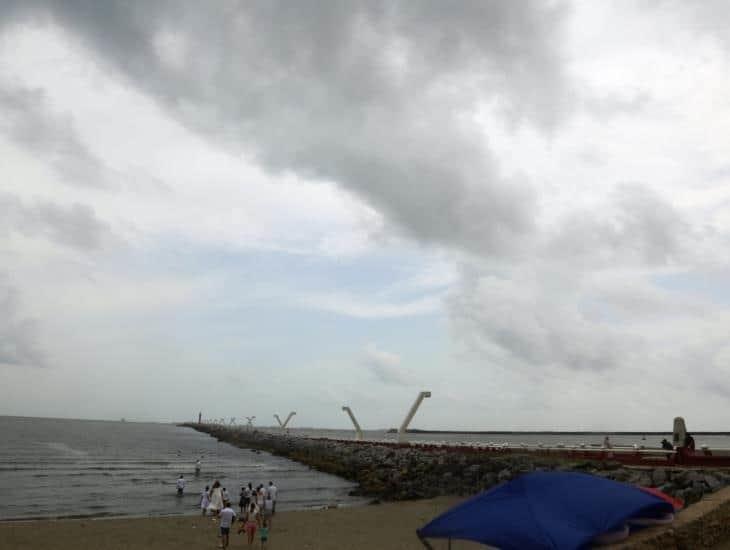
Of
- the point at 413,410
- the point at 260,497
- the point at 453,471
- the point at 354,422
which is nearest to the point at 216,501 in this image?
the point at 260,497

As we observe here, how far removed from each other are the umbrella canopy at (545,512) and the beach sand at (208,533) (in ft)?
43.1

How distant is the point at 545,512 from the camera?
17.6ft

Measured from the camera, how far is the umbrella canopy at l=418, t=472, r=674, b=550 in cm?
512

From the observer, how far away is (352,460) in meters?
46.4

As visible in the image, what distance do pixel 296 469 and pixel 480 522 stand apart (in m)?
46.0

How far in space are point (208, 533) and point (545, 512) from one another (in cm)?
1711

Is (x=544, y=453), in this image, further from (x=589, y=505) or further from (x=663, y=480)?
(x=589, y=505)

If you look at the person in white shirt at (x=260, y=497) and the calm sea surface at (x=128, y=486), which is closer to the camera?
the person in white shirt at (x=260, y=497)

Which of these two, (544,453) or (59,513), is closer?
(59,513)

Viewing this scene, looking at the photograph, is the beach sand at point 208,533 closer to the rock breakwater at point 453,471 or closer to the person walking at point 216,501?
the person walking at point 216,501

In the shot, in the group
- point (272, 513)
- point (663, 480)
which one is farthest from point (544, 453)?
point (272, 513)

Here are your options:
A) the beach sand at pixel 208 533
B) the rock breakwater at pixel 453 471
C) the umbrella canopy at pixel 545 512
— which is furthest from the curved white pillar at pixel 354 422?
the umbrella canopy at pixel 545 512

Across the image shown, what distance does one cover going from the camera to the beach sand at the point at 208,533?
57.9 feet

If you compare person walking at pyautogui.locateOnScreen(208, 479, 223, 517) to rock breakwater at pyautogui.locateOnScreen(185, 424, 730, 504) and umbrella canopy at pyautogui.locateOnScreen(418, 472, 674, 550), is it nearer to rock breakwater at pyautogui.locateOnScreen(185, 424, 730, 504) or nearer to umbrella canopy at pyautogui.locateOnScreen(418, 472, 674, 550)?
rock breakwater at pyautogui.locateOnScreen(185, 424, 730, 504)
